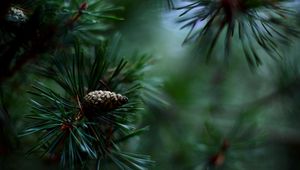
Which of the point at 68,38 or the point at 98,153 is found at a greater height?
Answer: the point at 68,38

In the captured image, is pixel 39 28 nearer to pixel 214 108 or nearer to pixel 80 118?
pixel 80 118

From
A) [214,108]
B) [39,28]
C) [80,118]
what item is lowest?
[214,108]

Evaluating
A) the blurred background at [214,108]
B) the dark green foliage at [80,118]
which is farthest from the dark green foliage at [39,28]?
the blurred background at [214,108]

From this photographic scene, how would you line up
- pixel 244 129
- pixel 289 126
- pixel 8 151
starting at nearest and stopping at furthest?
pixel 8 151
pixel 244 129
pixel 289 126

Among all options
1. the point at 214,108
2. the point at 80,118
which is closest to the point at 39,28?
the point at 80,118

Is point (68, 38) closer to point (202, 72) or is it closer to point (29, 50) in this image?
point (29, 50)

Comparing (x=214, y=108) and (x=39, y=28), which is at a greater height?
(x=39, y=28)

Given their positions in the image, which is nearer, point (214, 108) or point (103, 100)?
point (103, 100)

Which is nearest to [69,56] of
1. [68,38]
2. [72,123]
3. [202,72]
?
[68,38]
